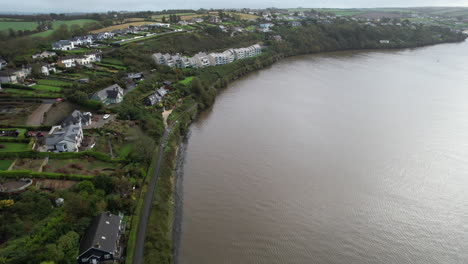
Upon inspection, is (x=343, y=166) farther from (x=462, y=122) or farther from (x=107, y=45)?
(x=107, y=45)

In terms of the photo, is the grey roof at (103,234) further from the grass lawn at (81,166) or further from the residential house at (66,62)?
the residential house at (66,62)

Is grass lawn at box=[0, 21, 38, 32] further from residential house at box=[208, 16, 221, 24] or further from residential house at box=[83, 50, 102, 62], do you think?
residential house at box=[208, 16, 221, 24]

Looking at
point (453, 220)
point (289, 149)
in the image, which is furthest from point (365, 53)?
point (453, 220)

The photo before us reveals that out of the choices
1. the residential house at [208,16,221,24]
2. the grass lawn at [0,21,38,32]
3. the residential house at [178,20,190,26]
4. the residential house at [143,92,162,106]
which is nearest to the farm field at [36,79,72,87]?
the residential house at [143,92,162,106]

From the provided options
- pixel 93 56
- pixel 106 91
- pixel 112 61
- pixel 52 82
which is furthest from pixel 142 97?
pixel 93 56

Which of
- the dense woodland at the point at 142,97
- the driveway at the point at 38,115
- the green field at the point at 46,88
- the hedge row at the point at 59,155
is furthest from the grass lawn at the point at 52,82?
the hedge row at the point at 59,155

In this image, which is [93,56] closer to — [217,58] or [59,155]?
[217,58]

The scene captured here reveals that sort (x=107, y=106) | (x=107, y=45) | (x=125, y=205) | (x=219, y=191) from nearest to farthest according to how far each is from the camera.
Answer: (x=125, y=205) → (x=219, y=191) → (x=107, y=106) → (x=107, y=45)
